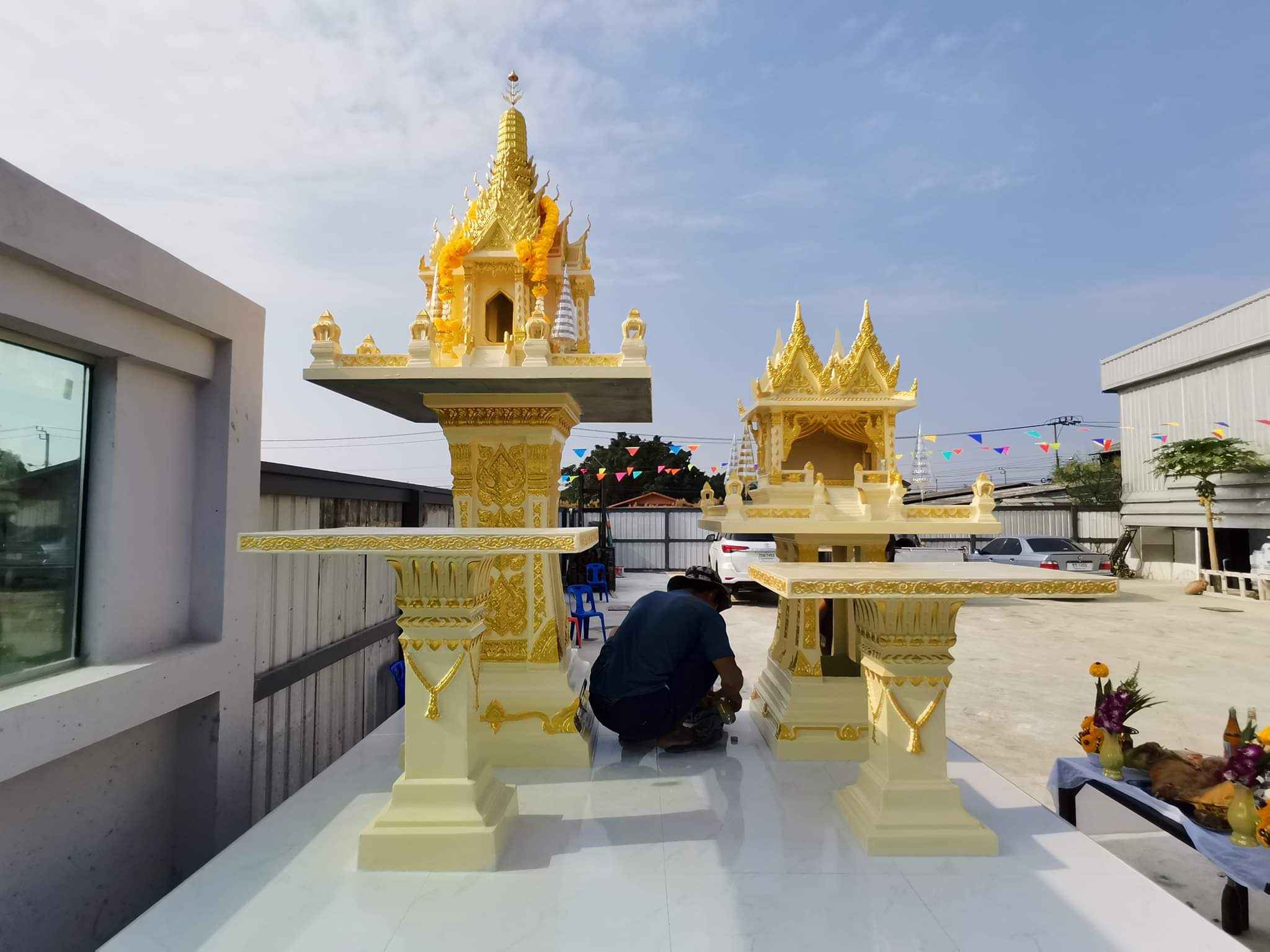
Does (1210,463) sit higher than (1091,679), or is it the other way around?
(1210,463)

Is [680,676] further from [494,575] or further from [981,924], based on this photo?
[981,924]

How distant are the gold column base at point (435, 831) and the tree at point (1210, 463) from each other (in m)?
18.4

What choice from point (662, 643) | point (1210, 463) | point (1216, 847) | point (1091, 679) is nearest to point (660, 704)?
point (662, 643)

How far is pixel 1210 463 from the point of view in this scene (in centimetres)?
1495

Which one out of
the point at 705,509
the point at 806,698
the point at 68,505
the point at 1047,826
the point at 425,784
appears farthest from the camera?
the point at 705,509

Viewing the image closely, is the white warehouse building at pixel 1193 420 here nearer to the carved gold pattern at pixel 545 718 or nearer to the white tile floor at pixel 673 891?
the white tile floor at pixel 673 891

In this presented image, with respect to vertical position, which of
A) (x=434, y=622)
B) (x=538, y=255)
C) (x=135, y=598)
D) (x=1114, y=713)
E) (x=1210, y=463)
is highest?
(x=538, y=255)

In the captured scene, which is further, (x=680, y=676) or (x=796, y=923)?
(x=680, y=676)

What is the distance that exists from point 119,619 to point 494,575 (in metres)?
2.15

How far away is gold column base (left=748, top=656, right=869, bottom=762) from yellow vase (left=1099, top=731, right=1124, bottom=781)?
133 centimetres

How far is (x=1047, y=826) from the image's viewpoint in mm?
3438

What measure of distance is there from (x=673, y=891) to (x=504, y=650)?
2.14 meters

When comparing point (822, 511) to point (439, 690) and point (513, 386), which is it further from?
point (439, 690)

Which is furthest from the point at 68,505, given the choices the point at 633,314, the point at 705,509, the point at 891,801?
the point at 891,801
